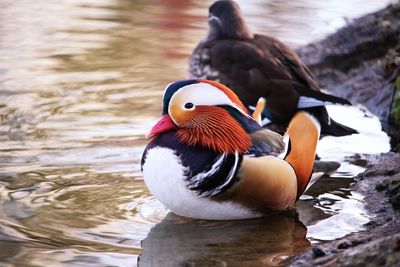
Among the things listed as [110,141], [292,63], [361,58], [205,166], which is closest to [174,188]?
[205,166]

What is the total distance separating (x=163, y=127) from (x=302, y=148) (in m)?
0.85

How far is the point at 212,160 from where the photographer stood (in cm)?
527

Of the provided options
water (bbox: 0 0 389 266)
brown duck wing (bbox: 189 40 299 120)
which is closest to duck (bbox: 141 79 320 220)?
water (bbox: 0 0 389 266)

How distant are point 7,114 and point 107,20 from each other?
12.1 ft

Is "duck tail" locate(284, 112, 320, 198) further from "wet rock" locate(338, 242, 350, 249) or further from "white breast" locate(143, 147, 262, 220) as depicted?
"wet rock" locate(338, 242, 350, 249)

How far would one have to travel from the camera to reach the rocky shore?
4715 mm

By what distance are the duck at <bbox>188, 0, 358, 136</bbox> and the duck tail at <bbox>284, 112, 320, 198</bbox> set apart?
1.54ft

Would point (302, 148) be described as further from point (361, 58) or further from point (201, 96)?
point (361, 58)

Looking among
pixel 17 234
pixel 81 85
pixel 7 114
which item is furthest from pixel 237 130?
pixel 81 85

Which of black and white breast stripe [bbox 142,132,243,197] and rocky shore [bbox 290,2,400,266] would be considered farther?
black and white breast stripe [bbox 142,132,243,197]

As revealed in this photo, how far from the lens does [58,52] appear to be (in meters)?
9.48

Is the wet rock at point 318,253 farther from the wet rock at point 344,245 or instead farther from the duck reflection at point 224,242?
the duck reflection at point 224,242

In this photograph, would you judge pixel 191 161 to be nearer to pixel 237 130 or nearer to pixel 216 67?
pixel 237 130

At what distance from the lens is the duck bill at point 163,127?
17.5 feet
